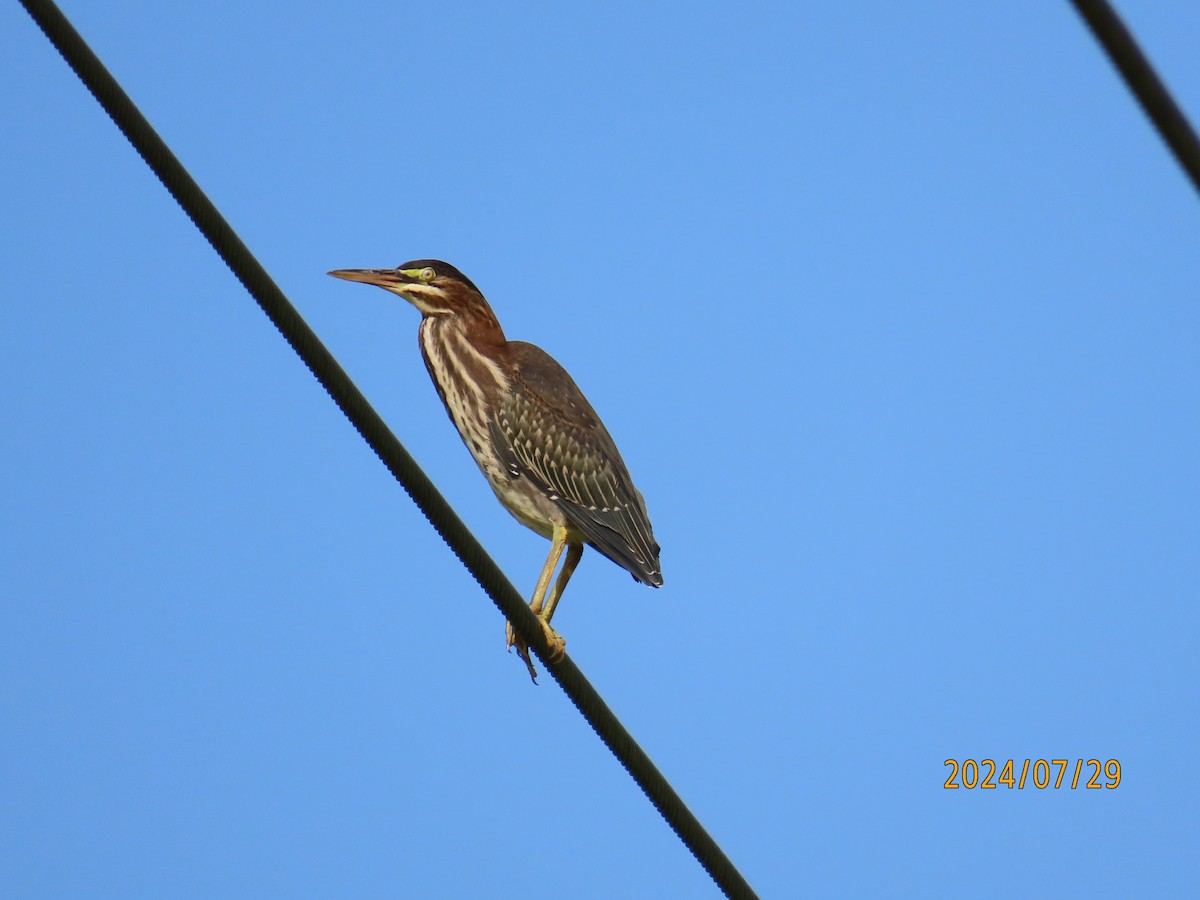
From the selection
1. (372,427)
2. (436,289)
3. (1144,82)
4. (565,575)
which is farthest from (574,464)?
(1144,82)

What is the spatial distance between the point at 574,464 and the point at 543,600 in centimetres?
82

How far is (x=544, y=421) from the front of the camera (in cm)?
740

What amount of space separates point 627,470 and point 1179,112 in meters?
6.02

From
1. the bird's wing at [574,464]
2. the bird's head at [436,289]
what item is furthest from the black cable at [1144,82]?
the bird's head at [436,289]

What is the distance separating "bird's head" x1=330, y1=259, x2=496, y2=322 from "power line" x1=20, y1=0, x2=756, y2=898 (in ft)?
10.8

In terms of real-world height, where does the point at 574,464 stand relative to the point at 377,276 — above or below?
below

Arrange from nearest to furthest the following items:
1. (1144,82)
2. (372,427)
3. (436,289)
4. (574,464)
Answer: (1144,82) → (372,427) → (574,464) → (436,289)

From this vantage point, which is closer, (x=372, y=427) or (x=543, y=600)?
(x=372, y=427)

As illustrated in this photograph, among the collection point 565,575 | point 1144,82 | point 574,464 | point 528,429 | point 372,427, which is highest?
point 528,429

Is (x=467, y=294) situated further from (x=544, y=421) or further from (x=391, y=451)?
(x=391, y=451)

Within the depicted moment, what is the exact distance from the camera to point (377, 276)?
7.55m

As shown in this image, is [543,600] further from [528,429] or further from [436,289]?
[436,289]

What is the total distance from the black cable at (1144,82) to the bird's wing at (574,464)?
5.26m

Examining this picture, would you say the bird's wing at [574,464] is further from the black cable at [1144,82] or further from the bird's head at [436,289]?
the black cable at [1144,82]
